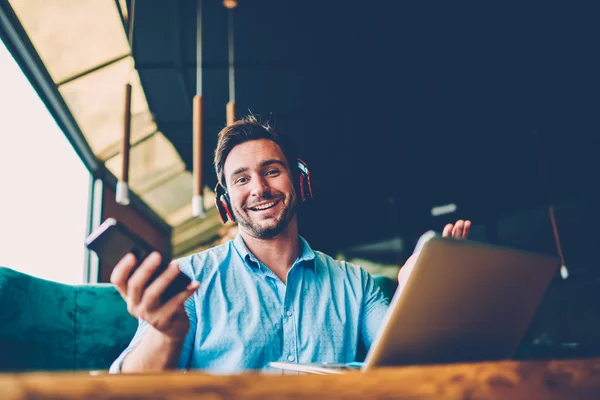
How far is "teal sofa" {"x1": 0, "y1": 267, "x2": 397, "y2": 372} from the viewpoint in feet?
4.48

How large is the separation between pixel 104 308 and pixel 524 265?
1376 millimetres

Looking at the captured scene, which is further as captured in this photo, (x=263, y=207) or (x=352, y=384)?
(x=263, y=207)

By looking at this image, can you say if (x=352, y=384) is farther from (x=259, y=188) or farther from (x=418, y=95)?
(x=418, y=95)

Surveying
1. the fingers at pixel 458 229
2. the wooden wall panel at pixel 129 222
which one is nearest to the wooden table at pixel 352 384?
the fingers at pixel 458 229

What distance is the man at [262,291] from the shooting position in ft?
4.30

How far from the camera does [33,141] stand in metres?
3.47

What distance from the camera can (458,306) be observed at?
Result: 75 cm

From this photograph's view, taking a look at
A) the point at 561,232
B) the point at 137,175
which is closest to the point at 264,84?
the point at 137,175

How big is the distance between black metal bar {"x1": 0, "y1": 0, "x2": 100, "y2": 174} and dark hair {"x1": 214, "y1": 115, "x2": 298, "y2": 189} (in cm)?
197

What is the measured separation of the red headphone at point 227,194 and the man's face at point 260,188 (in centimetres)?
4

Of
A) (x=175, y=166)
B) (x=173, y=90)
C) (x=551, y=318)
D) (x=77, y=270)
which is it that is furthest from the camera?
(x=175, y=166)

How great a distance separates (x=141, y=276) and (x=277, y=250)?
3.45 feet

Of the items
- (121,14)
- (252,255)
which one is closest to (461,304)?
(252,255)

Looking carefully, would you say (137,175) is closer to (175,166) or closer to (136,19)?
(175,166)
